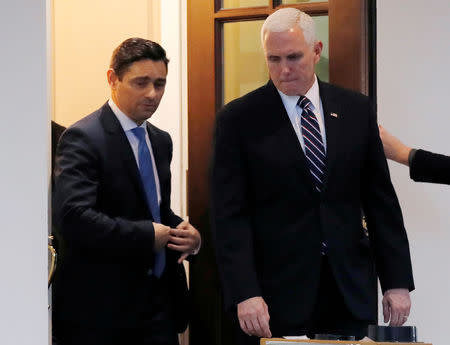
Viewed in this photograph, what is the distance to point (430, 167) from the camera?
2779 mm

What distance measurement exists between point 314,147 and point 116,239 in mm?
684

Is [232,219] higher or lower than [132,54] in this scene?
lower

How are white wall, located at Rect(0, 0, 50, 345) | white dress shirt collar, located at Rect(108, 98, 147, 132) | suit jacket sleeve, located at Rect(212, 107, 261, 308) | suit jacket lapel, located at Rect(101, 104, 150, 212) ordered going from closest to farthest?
white wall, located at Rect(0, 0, 50, 345), suit jacket sleeve, located at Rect(212, 107, 261, 308), suit jacket lapel, located at Rect(101, 104, 150, 212), white dress shirt collar, located at Rect(108, 98, 147, 132)

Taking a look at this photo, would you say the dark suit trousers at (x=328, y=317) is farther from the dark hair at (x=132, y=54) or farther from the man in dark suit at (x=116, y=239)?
the dark hair at (x=132, y=54)

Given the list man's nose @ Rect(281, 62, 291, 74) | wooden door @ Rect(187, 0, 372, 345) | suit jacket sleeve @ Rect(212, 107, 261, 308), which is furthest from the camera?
wooden door @ Rect(187, 0, 372, 345)

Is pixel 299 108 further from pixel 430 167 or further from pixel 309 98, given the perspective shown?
pixel 430 167

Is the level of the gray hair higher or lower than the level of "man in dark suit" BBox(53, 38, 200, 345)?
higher

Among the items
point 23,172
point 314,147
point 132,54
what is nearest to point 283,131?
point 314,147

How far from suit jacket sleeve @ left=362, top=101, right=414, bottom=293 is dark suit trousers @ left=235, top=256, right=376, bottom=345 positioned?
0.15 meters

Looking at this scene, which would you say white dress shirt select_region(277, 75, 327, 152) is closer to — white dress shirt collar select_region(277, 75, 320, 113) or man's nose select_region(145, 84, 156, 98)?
white dress shirt collar select_region(277, 75, 320, 113)

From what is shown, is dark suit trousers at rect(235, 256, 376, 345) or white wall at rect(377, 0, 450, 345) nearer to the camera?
dark suit trousers at rect(235, 256, 376, 345)

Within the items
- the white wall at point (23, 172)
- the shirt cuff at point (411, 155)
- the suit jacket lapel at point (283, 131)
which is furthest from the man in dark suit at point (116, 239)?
the white wall at point (23, 172)

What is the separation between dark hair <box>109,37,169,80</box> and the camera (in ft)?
9.85

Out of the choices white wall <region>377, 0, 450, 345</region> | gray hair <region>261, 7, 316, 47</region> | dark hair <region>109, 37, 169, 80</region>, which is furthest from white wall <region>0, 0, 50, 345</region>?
white wall <region>377, 0, 450, 345</region>
